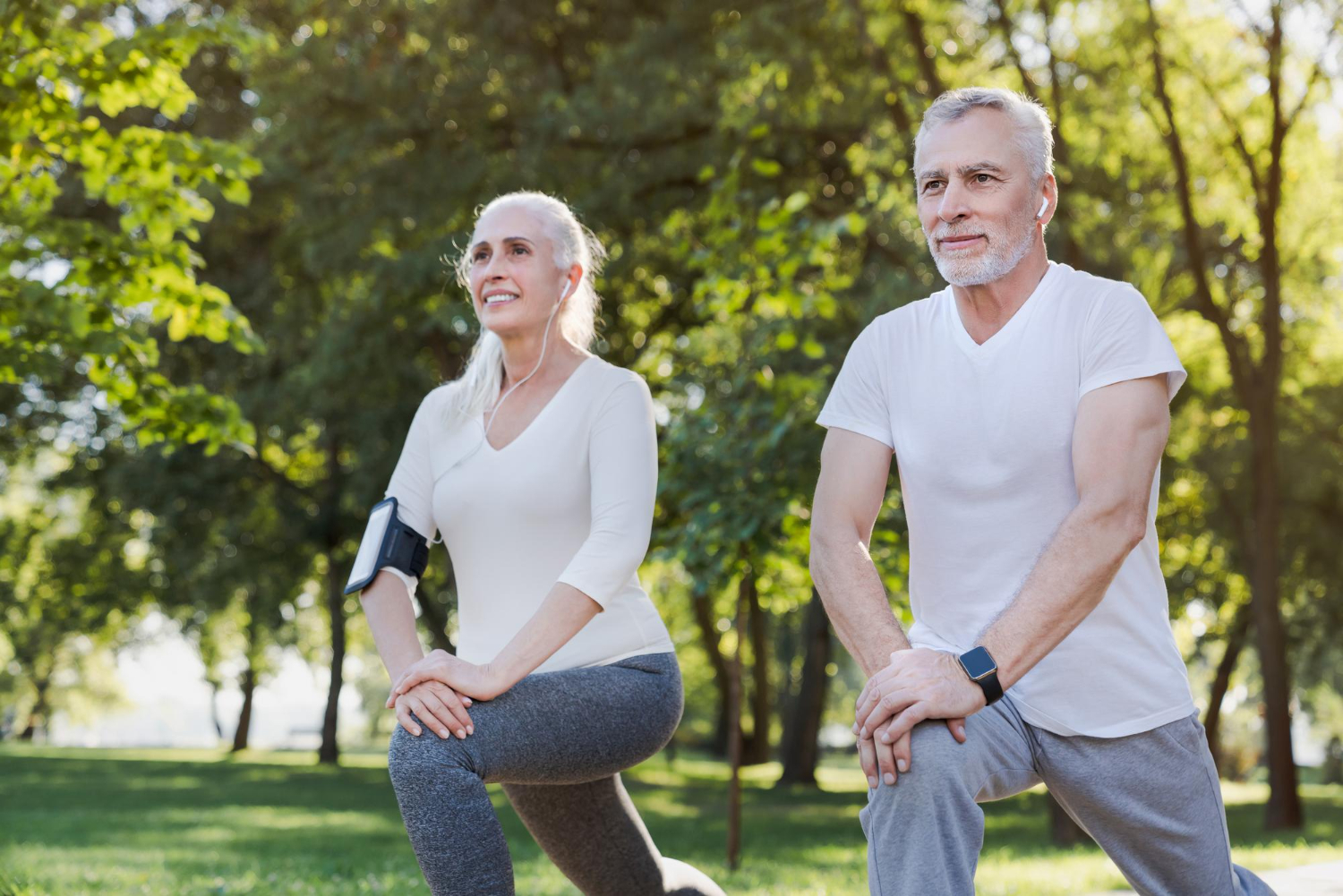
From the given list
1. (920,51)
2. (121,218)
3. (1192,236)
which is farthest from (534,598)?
(1192,236)

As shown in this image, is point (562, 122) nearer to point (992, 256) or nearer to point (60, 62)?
point (60, 62)

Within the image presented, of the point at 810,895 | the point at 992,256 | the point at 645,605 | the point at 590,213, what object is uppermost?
the point at 590,213

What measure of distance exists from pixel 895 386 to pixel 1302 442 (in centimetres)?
1863

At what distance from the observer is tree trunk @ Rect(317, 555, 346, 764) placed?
28.1m

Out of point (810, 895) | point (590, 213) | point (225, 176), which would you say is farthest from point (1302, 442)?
point (225, 176)

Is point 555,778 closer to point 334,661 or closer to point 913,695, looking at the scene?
point 913,695

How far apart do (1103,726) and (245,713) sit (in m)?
41.9

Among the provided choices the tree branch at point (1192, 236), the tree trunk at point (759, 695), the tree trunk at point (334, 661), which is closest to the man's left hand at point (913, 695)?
the tree branch at point (1192, 236)

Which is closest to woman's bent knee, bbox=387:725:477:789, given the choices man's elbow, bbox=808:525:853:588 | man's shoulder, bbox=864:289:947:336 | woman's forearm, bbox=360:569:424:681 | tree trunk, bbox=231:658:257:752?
woman's forearm, bbox=360:569:424:681

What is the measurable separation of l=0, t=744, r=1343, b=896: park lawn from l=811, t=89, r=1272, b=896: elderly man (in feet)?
14.9

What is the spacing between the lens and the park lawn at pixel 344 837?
802cm

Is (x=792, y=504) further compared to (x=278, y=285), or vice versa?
(x=278, y=285)

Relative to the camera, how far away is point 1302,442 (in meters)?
19.5

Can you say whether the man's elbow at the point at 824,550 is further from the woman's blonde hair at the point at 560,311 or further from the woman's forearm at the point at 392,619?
the woman's blonde hair at the point at 560,311
